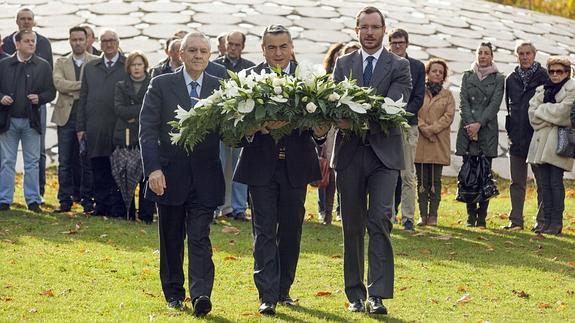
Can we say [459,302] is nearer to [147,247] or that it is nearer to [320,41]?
[147,247]

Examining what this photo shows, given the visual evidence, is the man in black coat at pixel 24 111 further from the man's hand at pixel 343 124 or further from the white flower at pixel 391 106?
the white flower at pixel 391 106

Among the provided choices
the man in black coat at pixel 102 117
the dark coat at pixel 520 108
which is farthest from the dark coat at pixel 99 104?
the dark coat at pixel 520 108

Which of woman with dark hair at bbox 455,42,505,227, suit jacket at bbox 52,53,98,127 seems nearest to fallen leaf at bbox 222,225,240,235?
suit jacket at bbox 52,53,98,127

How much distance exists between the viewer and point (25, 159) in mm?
14797

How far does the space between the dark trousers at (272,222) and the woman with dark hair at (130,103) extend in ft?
17.0

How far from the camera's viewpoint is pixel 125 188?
14.3 metres

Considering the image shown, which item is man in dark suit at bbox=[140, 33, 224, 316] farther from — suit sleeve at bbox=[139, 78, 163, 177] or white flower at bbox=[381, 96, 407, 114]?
white flower at bbox=[381, 96, 407, 114]

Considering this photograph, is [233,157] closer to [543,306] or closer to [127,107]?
[127,107]

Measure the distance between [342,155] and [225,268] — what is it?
238 cm

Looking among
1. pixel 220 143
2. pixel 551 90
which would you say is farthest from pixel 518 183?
pixel 220 143

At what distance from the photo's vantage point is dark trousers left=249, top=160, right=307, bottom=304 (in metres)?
9.01

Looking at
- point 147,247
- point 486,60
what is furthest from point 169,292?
point 486,60

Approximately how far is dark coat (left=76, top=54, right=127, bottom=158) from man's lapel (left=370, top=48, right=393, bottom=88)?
5860mm

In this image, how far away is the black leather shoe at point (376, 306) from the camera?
893cm
